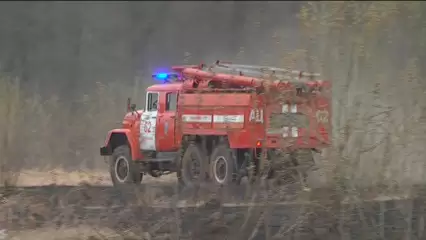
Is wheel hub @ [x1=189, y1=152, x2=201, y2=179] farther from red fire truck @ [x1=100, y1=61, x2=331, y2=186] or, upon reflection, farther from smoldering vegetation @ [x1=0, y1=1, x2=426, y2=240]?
smoldering vegetation @ [x1=0, y1=1, x2=426, y2=240]

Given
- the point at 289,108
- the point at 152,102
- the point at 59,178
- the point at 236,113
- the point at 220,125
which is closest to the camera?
the point at 289,108

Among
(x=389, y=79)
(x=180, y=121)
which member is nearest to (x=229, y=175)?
(x=180, y=121)

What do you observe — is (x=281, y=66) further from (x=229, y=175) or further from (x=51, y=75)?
(x=51, y=75)

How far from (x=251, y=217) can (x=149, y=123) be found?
7.39 meters

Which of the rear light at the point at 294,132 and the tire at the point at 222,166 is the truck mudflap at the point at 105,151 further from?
the rear light at the point at 294,132

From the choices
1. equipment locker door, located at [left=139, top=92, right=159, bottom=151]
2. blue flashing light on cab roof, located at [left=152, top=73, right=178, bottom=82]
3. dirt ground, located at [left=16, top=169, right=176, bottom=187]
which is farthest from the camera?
blue flashing light on cab roof, located at [left=152, top=73, right=178, bottom=82]

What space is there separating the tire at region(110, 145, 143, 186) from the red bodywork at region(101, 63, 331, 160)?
241 mm

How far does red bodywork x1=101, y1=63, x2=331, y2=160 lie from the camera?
35.8 ft

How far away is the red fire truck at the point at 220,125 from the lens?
11.0 metres

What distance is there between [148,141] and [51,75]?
14.0 meters

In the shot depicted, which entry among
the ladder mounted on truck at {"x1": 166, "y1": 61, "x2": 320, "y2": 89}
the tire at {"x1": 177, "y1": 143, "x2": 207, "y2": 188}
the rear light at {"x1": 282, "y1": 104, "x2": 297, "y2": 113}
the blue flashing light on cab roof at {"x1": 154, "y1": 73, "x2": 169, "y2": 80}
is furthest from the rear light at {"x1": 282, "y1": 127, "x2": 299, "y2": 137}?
the blue flashing light on cab roof at {"x1": 154, "y1": 73, "x2": 169, "y2": 80}

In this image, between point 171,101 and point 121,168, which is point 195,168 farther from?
point 121,168

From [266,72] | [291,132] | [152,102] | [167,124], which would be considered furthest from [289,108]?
[152,102]

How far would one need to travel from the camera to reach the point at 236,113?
1474cm
